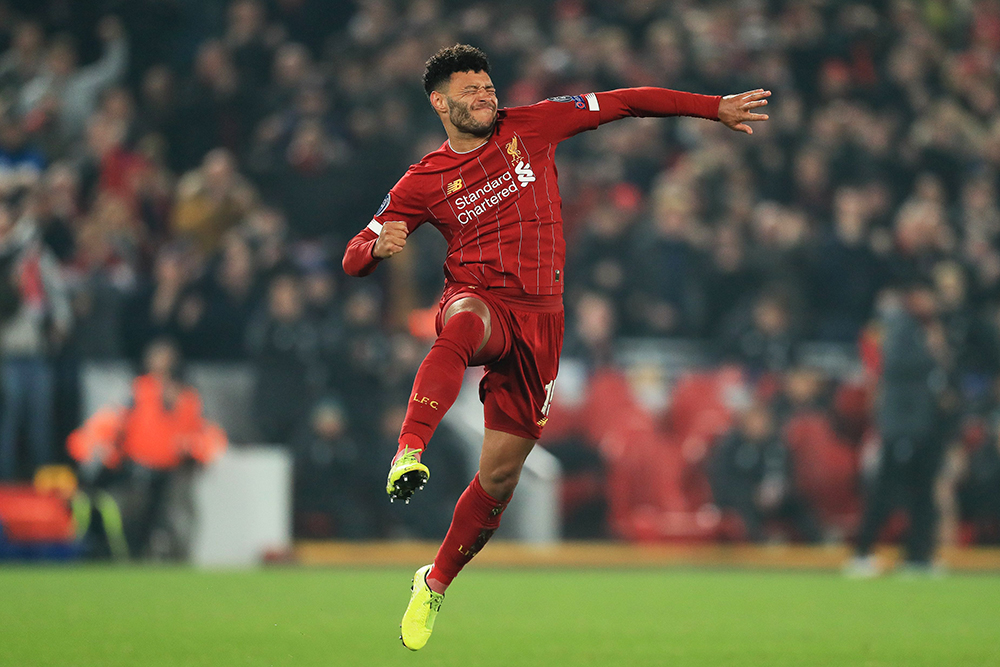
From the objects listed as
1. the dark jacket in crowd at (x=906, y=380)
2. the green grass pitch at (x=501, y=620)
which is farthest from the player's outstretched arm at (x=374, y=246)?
the dark jacket in crowd at (x=906, y=380)

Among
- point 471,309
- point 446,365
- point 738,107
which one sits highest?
point 738,107

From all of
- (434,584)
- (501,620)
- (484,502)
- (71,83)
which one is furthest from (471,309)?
(71,83)

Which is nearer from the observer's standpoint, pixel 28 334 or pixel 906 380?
pixel 906 380

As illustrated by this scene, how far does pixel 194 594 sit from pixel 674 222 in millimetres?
6889

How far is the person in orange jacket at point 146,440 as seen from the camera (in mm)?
11453

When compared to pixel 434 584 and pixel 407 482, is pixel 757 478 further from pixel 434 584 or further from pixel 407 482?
pixel 407 482

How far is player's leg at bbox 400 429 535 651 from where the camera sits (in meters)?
5.29

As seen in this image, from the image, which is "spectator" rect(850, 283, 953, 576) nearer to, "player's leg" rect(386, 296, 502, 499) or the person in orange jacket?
the person in orange jacket

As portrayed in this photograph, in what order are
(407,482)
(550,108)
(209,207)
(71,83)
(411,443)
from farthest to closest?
(71,83), (209,207), (550,108), (411,443), (407,482)

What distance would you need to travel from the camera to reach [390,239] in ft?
16.0

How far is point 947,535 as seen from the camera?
12.5m

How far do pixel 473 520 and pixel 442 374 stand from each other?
829 millimetres

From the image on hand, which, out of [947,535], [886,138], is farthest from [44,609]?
[886,138]

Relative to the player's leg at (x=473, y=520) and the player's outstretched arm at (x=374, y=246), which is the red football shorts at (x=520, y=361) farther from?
the player's outstretched arm at (x=374, y=246)
